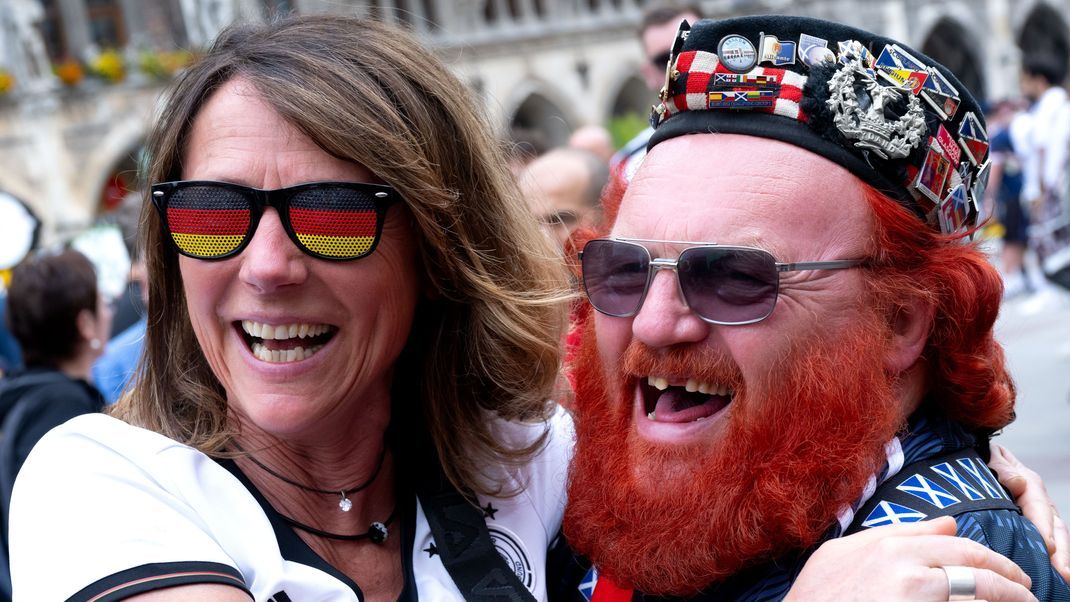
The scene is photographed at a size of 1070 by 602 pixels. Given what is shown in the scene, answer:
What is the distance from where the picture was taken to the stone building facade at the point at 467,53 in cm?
2022

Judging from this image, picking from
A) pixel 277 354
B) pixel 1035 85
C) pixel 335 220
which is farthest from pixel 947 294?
pixel 1035 85

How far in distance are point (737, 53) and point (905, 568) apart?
893 mm

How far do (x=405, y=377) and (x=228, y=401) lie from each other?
1.36 ft

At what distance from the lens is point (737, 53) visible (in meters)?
2.02

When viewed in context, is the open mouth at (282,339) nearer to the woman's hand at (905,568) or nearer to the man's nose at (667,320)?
the man's nose at (667,320)

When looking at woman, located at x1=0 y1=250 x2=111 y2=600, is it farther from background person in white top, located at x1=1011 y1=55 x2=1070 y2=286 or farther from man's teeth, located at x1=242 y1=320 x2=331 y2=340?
background person in white top, located at x1=1011 y1=55 x2=1070 y2=286

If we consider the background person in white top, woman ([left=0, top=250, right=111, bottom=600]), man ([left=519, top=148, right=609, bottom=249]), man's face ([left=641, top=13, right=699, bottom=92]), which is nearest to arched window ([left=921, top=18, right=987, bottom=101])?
the background person in white top

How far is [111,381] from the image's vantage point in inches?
183

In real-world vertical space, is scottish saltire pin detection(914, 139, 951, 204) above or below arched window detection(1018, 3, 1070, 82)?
above

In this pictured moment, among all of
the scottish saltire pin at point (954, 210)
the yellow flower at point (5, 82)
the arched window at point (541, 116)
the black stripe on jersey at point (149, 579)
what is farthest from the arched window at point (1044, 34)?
the black stripe on jersey at point (149, 579)

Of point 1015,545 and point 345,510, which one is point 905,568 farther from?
point 345,510

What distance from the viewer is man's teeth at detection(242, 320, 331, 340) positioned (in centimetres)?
205

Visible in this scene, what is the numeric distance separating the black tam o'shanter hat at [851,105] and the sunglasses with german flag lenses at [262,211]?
1.95 ft

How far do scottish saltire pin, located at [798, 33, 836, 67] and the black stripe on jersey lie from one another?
48.2 inches
